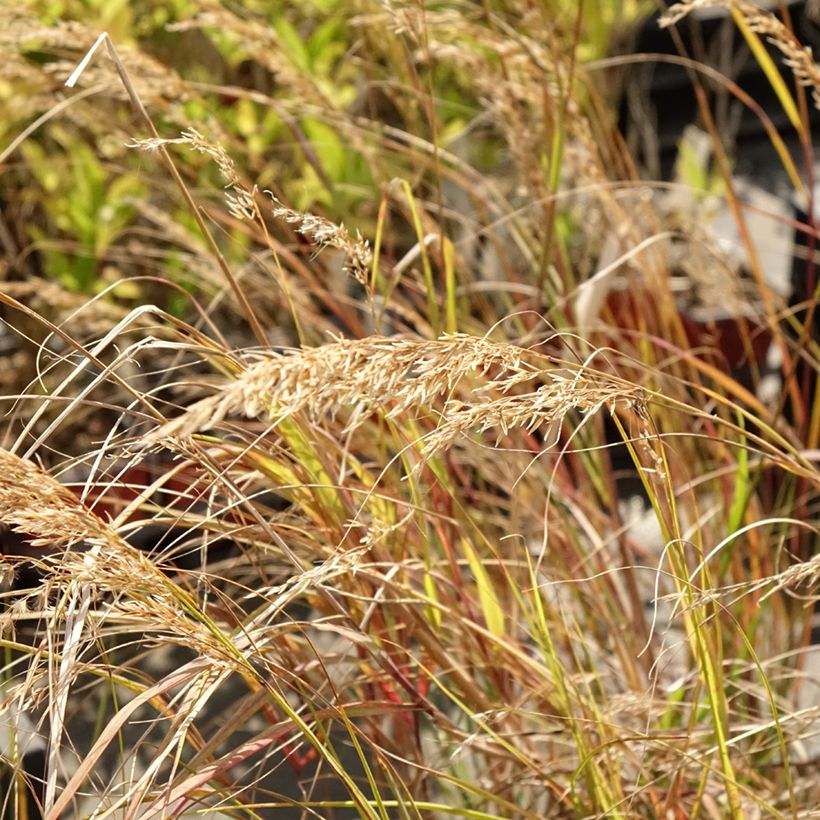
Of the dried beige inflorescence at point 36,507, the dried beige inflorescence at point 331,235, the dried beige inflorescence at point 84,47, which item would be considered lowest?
the dried beige inflorescence at point 36,507

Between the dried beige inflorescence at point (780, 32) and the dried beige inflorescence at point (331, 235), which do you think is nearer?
the dried beige inflorescence at point (331, 235)

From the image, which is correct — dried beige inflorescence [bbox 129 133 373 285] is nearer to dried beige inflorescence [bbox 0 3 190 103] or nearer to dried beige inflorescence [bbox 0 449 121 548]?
dried beige inflorescence [bbox 0 449 121 548]

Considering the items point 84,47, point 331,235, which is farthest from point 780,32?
point 84,47

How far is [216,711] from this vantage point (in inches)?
60.5

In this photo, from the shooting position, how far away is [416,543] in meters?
1.10

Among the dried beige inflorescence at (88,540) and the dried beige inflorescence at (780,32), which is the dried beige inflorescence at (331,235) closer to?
the dried beige inflorescence at (88,540)

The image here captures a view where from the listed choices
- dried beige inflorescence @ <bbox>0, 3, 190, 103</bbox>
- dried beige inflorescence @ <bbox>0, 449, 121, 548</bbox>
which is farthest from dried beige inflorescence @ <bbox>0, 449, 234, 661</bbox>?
dried beige inflorescence @ <bbox>0, 3, 190, 103</bbox>

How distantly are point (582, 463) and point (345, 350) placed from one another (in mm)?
827

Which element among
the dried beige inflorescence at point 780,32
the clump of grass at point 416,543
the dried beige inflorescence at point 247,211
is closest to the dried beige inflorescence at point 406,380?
the clump of grass at point 416,543

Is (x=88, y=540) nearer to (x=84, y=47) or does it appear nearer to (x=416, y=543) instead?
(x=416, y=543)

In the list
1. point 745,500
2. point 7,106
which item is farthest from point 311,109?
point 7,106

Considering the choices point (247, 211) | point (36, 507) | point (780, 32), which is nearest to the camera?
point (36, 507)

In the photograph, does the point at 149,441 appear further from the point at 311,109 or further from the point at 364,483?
the point at 311,109

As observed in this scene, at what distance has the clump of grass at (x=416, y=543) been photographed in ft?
2.09
